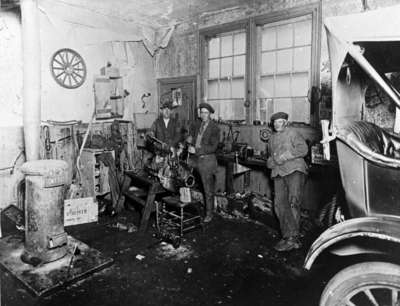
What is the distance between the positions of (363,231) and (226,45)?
5494mm

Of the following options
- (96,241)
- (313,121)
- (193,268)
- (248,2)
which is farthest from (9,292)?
(248,2)

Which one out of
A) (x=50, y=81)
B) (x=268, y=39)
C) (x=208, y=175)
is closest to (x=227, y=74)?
(x=268, y=39)

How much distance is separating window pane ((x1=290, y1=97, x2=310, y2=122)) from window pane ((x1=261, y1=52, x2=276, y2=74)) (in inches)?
30.2

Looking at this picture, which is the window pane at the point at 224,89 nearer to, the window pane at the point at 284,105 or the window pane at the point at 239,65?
the window pane at the point at 239,65

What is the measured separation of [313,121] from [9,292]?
4996 millimetres

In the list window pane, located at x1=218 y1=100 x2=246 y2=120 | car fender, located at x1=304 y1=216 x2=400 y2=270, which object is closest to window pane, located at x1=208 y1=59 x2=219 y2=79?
window pane, located at x1=218 y1=100 x2=246 y2=120

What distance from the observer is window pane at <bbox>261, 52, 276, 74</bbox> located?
623 cm

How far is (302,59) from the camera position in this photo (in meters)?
5.81

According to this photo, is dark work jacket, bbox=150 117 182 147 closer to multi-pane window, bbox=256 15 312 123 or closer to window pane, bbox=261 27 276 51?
multi-pane window, bbox=256 15 312 123

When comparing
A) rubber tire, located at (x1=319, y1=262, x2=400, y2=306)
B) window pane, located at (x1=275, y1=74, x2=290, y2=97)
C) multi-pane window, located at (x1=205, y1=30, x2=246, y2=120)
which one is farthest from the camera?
multi-pane window, located at (x1=205, y1=30, x2=246, y2=120)

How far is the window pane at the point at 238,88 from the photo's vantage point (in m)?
6.76

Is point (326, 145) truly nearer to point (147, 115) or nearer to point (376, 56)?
point (376, 56)

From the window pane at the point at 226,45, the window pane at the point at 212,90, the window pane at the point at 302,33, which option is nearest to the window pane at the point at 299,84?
the window pane at the point at 302,33

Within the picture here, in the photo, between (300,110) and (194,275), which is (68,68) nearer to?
(300,110)
